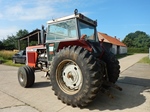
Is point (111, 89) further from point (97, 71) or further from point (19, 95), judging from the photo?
point (19, 95)

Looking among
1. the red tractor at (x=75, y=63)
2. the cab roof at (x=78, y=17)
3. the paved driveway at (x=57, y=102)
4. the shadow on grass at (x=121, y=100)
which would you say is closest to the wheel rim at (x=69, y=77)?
the red tractor at (x=75, y=63)

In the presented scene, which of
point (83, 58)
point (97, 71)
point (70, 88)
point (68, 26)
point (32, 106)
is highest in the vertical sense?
point (68, 26)

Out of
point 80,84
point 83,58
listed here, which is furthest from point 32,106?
point 83,58

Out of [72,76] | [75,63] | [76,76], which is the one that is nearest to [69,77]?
[72,76]

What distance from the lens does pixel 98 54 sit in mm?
4508

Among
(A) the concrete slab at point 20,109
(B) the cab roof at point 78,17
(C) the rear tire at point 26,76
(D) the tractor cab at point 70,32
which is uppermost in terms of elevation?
(B) the cab roof at point 78,17

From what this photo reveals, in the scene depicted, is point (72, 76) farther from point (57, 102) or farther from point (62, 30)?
point (62, 30)

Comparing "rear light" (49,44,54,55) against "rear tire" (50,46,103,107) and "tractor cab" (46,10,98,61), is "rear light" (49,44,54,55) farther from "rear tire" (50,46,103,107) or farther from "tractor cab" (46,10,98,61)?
"rear tire" (50,46,103,107)

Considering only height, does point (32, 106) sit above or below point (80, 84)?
below

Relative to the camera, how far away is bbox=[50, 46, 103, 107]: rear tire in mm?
3377

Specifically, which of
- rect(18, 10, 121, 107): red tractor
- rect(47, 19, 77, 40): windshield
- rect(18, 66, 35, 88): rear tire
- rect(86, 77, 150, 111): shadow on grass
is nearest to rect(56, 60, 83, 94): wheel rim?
rect(18, 10, 121, 107): red tractor

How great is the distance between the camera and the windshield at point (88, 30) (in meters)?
4.56

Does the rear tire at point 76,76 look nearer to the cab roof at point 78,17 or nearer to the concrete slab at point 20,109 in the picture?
the concrete slab at point 20,109

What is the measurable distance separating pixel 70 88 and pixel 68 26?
1.79m
